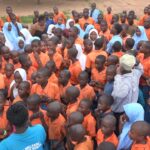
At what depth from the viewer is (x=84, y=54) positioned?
5867 millimetres

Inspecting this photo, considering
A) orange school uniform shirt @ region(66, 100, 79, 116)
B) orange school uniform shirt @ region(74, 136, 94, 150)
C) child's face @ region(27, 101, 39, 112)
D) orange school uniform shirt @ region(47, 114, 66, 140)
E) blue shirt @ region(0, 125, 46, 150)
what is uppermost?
blue shirt @ region(0, 125, 46, 150)

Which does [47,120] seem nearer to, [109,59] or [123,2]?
[109,59]

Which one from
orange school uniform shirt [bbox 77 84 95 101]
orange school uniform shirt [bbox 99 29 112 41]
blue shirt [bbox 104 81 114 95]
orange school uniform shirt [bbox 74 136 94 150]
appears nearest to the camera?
orange school uniform shirt [bbox 74 136 94 150]

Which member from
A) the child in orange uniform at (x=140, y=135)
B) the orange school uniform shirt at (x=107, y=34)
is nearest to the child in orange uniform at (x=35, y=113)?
the child in orange uniform at (x=140, y=135)

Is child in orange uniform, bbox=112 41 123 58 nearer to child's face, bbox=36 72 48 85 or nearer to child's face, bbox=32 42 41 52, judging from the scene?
child's face, bbox=32 42 41 52

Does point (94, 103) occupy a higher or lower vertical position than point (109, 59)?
lower

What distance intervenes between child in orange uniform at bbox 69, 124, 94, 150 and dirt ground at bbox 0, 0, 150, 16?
11.0 meters

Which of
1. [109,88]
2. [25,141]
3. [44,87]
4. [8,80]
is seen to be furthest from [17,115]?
[8,80]

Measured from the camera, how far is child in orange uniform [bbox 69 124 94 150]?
3510 millimetres

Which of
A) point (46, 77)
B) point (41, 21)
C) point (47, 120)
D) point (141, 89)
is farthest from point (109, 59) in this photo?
point (41, 21)

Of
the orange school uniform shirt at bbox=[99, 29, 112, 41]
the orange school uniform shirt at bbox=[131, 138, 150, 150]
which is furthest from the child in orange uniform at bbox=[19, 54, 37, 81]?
the orange school uniform shirt at bbox=[131, 138, 150, 150]

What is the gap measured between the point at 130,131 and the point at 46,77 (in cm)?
175

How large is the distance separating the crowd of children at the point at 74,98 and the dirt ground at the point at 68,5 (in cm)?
802

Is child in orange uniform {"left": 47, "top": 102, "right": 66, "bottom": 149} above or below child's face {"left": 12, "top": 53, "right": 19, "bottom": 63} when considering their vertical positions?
below
